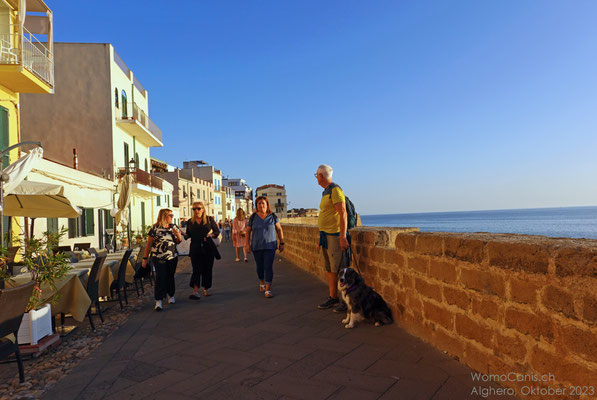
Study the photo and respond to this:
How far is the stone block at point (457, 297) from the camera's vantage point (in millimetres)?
3170

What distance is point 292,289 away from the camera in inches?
277

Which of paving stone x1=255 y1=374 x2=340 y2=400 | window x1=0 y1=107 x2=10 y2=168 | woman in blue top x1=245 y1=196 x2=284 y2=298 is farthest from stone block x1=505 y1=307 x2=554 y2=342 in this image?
window x1=0 y1=107 x2=10 y2=168

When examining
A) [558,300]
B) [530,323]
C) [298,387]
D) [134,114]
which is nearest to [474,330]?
[530,323]

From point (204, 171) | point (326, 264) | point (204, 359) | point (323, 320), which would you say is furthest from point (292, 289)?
point (204, 171)

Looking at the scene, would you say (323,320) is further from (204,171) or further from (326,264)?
(204,171)

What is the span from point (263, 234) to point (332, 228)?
171cm

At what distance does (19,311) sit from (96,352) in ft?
3.16

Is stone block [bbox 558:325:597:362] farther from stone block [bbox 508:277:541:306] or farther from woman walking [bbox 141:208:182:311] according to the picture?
woman walking [bbox 141:208:182:311]

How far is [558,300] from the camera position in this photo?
2.25 meters

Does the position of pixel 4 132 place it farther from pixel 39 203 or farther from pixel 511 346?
pixel 511 346

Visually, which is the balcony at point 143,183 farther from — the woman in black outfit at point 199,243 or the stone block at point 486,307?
the stone block at point 486,307

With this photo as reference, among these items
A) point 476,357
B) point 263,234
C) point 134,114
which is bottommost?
point 476,357

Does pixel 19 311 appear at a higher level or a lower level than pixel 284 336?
higher

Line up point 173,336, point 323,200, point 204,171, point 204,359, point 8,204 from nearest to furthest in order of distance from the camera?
point 204,359 < point 173,336 < point 323,200 < point 8,204 < point 204,171
